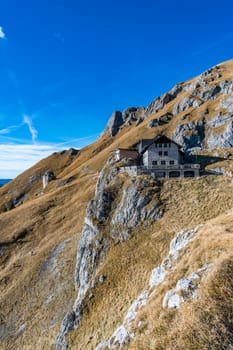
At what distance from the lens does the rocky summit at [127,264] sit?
46.7 feet

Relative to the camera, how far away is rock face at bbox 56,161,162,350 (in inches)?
1460

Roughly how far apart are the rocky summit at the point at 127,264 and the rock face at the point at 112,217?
18 cm

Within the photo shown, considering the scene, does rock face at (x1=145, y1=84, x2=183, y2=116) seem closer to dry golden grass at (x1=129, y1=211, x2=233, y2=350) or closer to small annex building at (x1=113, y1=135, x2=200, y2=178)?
small annex building at (x1=113, y1=135, x2=200, y2=178)

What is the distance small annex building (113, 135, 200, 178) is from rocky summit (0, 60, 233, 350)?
277 millimetres

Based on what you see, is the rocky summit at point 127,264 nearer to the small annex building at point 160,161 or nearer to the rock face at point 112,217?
the rock face at point 112,217

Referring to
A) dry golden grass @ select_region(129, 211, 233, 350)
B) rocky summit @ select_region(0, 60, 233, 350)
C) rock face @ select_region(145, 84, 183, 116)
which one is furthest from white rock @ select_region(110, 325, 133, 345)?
rock face @ select_region(145, 84, 183, 116)

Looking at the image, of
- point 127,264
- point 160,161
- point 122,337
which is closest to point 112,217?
point 127,264

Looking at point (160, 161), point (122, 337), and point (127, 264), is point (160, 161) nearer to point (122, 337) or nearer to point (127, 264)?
point (127, 264)

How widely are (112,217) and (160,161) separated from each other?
2236cm

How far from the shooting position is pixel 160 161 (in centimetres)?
5688

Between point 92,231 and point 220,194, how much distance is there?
21.9 meters

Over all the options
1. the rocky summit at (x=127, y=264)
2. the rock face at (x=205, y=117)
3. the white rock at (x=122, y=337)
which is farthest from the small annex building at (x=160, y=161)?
the rock face at (x=205, y=117)

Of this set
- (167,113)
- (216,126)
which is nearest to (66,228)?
(216,126)

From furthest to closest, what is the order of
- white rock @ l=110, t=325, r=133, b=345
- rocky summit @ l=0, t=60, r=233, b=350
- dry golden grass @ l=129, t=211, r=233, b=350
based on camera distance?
white rock @ l=110, t=325, r=133, b=345
rocky summit @ l=0, t=60, r=233, b=350
dry golden grass @ l=129, t=211, r=233, b=350
